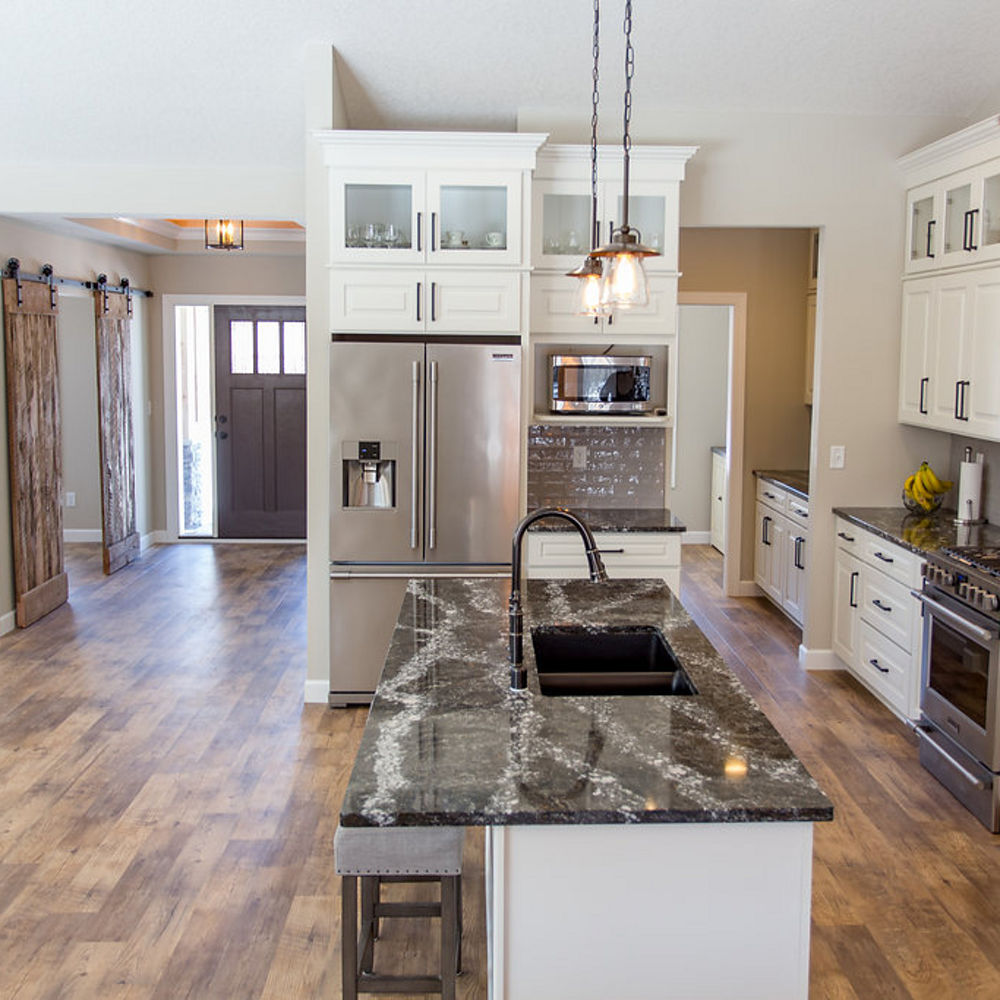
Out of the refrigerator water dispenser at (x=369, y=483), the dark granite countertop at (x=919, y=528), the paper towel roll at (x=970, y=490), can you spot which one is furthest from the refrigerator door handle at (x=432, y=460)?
the paper towel roll at (x=970, y=490)

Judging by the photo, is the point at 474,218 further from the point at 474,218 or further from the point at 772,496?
the point at 772,496

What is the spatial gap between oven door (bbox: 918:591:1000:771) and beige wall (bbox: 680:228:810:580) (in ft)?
10.1

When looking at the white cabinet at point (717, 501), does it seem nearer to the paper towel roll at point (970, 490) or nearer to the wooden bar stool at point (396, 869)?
the paper towel roll at point (970, 490)

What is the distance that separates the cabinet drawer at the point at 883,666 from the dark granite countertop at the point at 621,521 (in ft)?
3.25

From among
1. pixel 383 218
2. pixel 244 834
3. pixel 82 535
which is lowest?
pixel 244 834

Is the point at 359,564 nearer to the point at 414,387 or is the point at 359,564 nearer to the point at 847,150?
the point at 414,387

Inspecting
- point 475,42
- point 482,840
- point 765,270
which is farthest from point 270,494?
point 482,840

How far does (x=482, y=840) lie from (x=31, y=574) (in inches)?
159

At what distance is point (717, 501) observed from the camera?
350 inches

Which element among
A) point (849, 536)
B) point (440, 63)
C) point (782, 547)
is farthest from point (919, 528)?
point (440, 63)

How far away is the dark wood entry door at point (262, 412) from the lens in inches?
356

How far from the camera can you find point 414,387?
4.80m

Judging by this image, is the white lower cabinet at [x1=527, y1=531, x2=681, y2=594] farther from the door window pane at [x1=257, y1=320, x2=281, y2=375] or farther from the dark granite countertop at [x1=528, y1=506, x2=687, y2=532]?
the door window pane at [x1=257, y1=320, x2=281, y2=375]

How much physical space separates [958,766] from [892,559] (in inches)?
41.9
